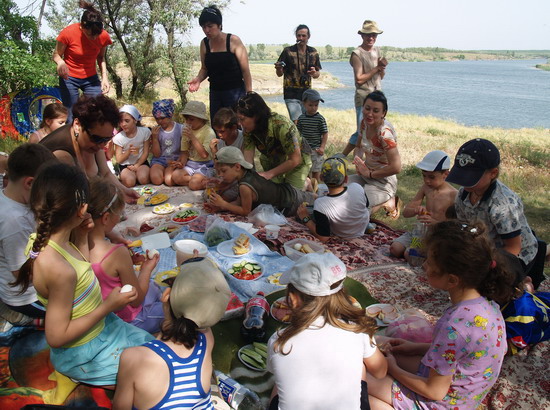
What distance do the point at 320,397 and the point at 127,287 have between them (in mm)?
1094

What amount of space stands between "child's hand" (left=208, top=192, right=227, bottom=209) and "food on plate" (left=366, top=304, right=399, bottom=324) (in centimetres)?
218

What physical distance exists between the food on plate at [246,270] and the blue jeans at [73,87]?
3.93 meters

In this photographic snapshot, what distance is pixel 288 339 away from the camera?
184cm

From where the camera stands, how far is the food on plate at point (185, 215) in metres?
4.43

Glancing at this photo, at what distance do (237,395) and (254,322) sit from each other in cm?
58

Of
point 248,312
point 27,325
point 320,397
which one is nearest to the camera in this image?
point 320,397

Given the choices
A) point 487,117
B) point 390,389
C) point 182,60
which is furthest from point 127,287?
point 487,117

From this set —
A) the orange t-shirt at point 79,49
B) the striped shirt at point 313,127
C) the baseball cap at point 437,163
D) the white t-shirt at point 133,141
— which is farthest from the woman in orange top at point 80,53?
the baseball cap at point 437,163

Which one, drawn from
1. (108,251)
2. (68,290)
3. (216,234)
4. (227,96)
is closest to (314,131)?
(227,96)

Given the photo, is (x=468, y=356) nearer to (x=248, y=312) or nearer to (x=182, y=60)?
(x=248, y=312)

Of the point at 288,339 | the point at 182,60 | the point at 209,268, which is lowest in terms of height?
the point at 288,339

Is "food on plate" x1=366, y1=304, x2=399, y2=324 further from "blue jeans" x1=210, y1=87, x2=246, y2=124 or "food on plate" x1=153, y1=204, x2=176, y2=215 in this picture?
"blue jeans" x1=210, y1=87, x2=246, y2=124

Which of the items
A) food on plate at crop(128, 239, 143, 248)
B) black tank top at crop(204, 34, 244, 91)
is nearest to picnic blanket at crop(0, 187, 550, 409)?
food on plate at crop(128, 239, 143, 248)

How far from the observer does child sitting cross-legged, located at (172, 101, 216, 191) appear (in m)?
5.50
